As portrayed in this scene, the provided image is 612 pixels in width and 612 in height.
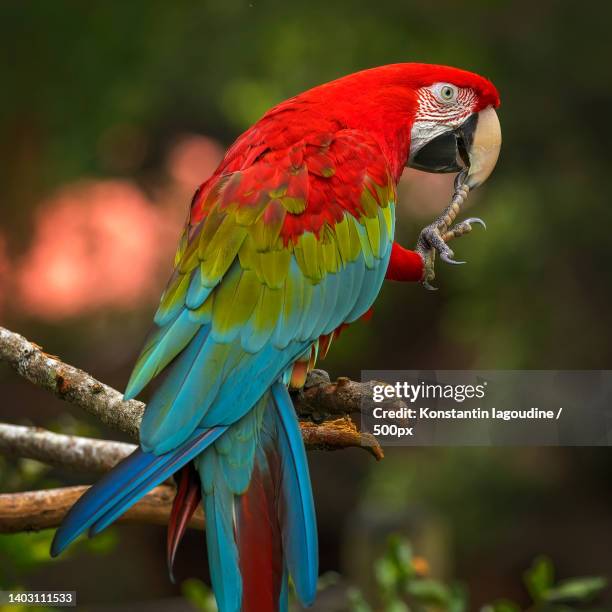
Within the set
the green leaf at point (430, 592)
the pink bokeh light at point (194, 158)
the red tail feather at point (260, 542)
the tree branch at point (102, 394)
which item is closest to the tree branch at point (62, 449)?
the tree branch at point (102, 394)

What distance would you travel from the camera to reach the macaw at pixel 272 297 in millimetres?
1182

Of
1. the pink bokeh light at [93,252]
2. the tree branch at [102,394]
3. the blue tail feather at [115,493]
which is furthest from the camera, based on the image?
the pink bokeh light at [93,252]

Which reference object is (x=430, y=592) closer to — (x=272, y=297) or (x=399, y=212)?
(x=272, y=297)

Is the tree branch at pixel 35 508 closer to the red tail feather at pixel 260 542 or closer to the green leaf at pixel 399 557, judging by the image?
the red tail feather at pixel 260 542

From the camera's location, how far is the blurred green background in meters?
2.98

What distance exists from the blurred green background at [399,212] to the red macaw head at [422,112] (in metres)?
1.02

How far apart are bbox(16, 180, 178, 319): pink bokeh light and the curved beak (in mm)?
1731

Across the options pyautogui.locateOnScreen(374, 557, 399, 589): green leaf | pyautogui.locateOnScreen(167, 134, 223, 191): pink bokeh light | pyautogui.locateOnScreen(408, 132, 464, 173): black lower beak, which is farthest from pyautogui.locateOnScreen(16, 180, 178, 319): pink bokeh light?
pyautogui.locateOnScreen(374, 557, 399, 589): green leaf

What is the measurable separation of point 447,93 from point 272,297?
22.9 inches

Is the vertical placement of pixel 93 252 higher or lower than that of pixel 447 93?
higher

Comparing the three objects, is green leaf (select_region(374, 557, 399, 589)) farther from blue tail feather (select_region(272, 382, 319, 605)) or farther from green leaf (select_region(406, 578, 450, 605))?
blue tail feather (select_region(272, 382, 319, 605))

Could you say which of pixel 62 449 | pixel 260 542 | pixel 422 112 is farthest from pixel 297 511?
pixel 422 112

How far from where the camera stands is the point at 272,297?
4.55ft

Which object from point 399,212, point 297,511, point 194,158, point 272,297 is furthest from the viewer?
point 194,158
